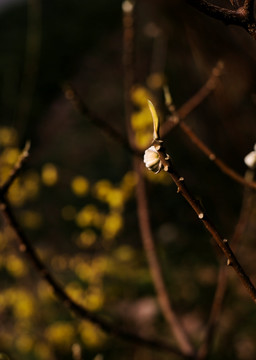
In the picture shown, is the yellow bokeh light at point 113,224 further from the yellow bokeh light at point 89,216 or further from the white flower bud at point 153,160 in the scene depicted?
the white flower bud at point 153,160

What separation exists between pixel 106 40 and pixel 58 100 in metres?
1.68

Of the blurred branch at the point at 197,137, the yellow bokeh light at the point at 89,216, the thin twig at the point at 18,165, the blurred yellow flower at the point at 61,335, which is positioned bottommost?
the blurred yellow flower at the point at 61,335

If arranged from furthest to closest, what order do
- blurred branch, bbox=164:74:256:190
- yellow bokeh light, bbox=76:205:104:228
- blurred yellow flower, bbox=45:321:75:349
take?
blurred yellow flower, bbox=45:321:75:349, yellow bokeh light, bbox=76:205:104:228, blurred branch, bbox=164:74:256:190

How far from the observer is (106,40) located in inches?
347

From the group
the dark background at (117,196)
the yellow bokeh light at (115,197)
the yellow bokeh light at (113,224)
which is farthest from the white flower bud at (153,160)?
the yellow bokeh light at (113,224)

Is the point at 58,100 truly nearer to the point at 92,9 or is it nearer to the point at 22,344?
the point at 92,9

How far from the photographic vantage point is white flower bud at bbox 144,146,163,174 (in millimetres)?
437

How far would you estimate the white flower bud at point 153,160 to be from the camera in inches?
17.2

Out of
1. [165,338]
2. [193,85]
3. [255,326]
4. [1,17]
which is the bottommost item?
[1,17]

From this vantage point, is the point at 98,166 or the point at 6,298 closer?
the point at 6,298

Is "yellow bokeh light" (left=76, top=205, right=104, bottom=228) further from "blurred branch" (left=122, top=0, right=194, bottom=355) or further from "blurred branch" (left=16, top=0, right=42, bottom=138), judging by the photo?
"blurred branch" (left=16, top=0, right=42, bottom=138)

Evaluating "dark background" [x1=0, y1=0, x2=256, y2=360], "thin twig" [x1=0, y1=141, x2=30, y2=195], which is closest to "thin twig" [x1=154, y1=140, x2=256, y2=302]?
"thin twig" [x1=0, y1=141, x2=30, y2=195]

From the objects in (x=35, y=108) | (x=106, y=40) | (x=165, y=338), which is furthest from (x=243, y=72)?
(x=106, y=40)

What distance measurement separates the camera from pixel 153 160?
44 cm
